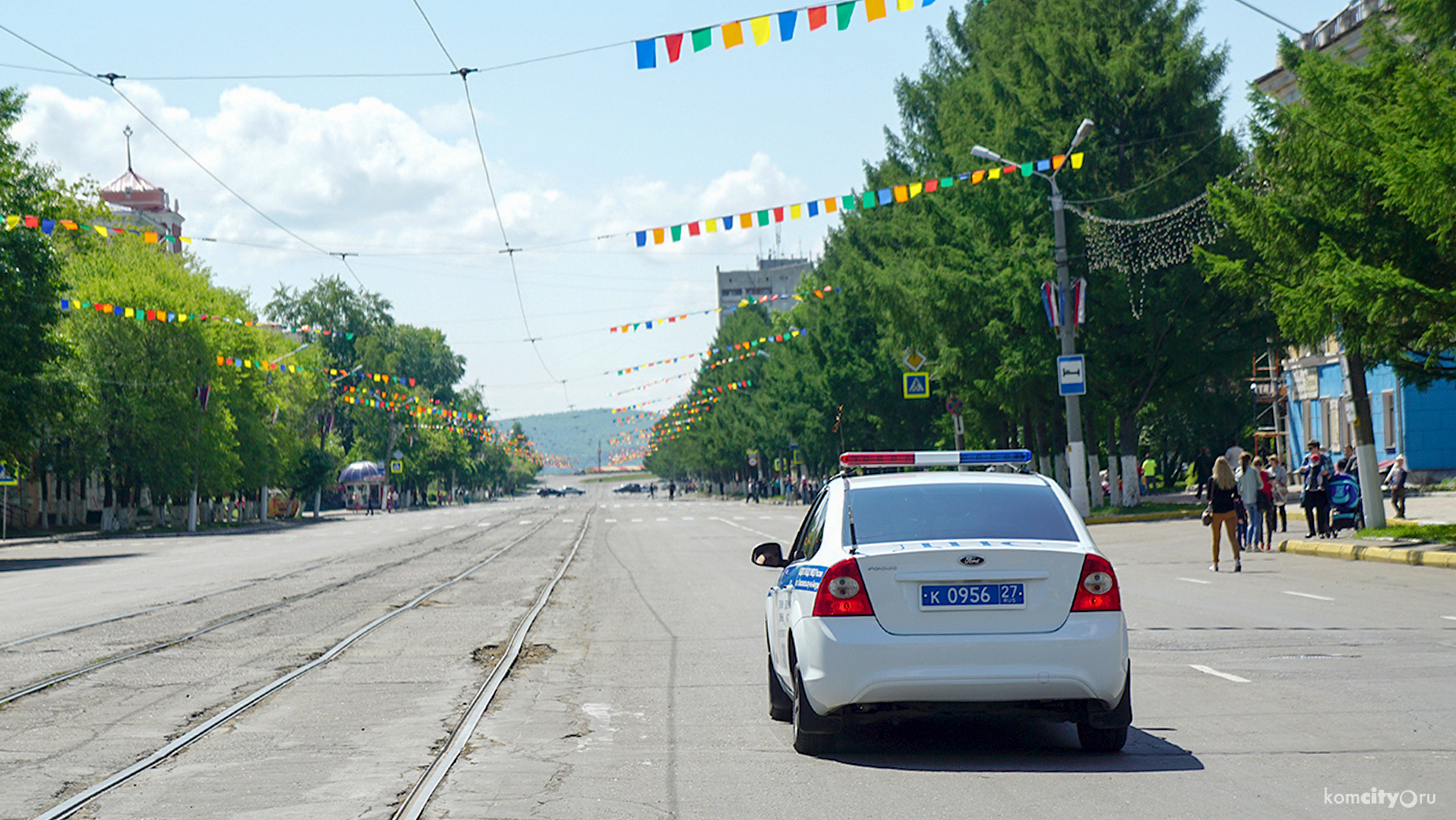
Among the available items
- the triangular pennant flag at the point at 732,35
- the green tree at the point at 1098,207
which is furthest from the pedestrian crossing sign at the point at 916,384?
the triangular pennant flag at the point at 732,35

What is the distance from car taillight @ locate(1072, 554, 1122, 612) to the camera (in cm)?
730

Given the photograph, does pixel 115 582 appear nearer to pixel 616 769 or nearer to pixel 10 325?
pixel 10 325

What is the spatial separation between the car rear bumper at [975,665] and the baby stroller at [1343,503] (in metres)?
20.4

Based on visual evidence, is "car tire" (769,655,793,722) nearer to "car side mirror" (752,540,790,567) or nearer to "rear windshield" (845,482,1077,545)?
"car side mirror" (752,540,790,567)

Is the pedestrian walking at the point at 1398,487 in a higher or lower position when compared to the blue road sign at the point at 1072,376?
lower

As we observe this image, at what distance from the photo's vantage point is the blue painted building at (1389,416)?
4400cm

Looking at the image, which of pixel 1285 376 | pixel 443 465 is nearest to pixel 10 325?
pixel 1285 376

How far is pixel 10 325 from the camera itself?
1438 inches

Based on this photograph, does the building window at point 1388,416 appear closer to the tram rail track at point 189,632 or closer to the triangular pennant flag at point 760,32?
the tram rail track at point 189,632

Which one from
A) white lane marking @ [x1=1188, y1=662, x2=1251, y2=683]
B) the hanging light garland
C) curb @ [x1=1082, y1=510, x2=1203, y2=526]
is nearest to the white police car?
white lane marking @ [x1=1188, y1=662, x2=1251, y2=683]

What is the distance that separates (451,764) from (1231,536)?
15616 mm

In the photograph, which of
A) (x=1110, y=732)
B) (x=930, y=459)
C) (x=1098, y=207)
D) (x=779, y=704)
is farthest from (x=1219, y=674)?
(x=1098, y=207)

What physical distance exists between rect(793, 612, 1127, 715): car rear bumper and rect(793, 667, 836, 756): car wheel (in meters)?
0.37

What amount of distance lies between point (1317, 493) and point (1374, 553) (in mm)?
4206
